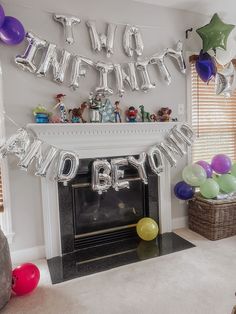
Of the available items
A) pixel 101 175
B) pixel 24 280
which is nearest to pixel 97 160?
pixel 101 175

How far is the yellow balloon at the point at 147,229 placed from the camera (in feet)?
8.51

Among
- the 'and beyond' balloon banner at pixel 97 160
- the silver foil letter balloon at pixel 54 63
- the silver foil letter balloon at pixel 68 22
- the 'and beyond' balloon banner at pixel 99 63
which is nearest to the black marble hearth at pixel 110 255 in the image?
the 'and beyond' balloon banner at pixel 97 160

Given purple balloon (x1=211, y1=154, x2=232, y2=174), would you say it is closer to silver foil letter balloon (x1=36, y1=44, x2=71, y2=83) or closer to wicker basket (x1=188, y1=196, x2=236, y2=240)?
wicker basket (x1=188, y1=196, x2=236, y2=240)

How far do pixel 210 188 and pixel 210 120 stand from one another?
0.94 meters

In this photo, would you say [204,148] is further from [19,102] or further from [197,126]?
[19,102]

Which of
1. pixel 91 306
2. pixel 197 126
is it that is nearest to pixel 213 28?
pixel 197 126

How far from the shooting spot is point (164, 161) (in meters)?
2.77

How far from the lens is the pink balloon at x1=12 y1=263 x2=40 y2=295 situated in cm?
181

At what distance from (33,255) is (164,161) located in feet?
5.36

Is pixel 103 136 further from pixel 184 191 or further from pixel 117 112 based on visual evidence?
pixel 184 191

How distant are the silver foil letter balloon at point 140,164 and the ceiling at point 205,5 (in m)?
1.62

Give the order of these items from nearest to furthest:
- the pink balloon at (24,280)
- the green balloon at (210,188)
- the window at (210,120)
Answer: the pink balloon at (24,280) → the green balloon at (210,188) → the window at (210,120)

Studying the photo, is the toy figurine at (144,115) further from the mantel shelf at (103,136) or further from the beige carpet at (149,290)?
the beige carpet at (149,290)

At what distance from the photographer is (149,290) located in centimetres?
187
